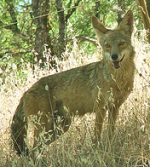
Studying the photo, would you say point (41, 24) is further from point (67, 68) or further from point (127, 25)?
point (127, 25)

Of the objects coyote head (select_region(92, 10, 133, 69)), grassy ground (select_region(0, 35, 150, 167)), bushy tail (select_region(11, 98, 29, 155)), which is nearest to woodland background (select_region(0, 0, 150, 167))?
grassy ground (select_region(0, 35, 150, 167))

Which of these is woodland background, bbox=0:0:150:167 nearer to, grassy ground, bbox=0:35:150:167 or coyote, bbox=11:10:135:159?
grassy ground, bbox=0:35:150:167

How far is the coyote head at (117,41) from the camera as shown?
419 centimetres

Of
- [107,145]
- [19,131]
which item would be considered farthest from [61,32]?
[107,145]

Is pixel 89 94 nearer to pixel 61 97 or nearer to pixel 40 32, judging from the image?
pixel 61 97

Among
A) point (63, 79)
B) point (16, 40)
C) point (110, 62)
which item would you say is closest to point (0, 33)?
point (16, 40)

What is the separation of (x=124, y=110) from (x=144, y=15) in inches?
79.8

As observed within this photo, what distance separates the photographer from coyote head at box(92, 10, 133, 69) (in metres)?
4.19

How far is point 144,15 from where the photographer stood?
515 centimetres

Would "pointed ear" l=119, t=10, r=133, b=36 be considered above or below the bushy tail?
above

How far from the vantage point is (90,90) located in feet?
15.0

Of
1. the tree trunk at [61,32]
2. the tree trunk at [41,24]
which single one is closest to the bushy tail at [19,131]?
the tree trunk at [41,24]

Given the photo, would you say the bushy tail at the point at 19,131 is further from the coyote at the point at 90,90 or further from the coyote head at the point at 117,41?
the coyote head at the point at 117,41

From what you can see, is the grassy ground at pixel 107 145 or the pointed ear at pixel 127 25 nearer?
→ the grassy ground at pixel 107 145
